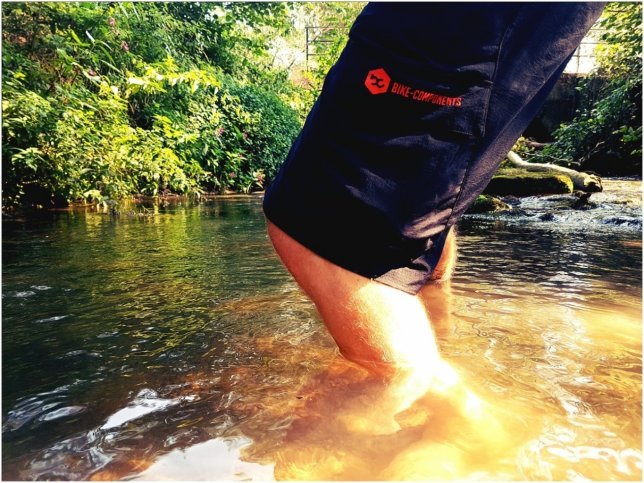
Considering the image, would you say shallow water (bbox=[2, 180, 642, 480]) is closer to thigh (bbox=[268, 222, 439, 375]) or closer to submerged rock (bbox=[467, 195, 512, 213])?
thigh (bbox=[268, 222, 439, 375])

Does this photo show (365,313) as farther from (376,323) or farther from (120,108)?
(120,108)

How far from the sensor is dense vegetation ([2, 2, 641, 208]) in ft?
16.0

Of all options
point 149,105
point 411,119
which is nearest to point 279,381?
point 411,119

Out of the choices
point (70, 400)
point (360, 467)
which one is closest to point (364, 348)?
point (360, 467)

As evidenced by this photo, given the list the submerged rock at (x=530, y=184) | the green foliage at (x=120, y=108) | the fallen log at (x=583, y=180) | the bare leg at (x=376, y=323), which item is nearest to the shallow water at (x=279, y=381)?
the bare leg at (x=376, y=323)

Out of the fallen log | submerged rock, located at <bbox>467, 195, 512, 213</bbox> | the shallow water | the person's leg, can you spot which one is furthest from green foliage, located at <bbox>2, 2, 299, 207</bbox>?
the fallen log

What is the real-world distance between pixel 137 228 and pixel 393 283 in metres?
3.33

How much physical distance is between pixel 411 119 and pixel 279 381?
2.32ft

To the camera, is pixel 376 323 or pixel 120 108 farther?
pixel 120 108

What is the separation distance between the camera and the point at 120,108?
5598mm

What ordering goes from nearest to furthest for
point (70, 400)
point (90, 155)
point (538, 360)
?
point (70, 400)
point (538, 360)
point (90, 155)

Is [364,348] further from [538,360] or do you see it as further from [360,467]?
[538,360]

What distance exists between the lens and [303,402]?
116 cm

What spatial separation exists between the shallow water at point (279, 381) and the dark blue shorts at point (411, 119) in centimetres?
36
